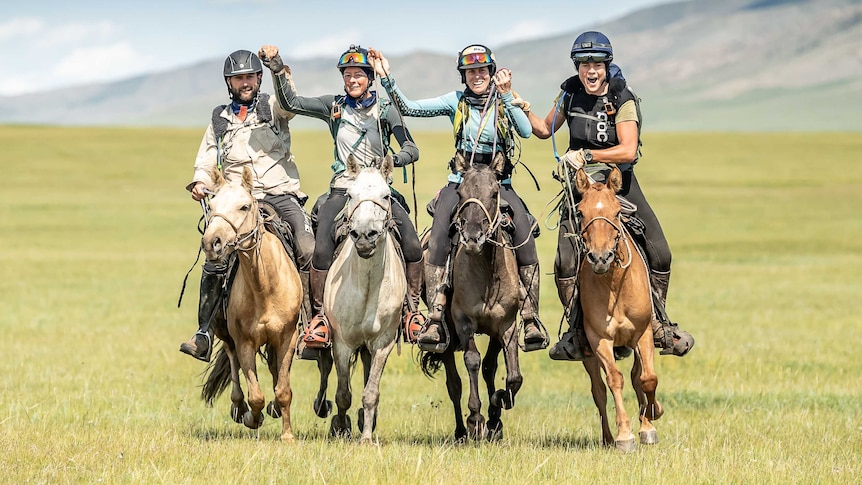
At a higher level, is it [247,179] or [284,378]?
[247,179]

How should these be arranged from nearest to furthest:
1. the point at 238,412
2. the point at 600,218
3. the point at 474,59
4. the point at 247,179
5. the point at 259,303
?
1. the point at 600,218
2. the point at 247,179
3. the point at 259,303
4. the point at 474,59
5. the point at 238,412

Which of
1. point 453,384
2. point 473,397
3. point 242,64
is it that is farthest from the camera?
point 453,384

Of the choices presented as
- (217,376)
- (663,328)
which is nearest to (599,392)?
(663,328)

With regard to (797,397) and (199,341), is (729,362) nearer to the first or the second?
(797,397)

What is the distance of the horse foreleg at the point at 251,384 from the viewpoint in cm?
1062

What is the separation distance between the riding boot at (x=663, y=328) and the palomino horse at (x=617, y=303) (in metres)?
0.29

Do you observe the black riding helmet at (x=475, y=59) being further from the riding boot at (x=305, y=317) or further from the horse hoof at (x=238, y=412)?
the horse hoof at (x=238, y=412)

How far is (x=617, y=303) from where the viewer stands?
391 inches

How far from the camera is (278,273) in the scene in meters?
10.6

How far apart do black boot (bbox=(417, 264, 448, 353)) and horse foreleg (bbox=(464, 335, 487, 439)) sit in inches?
9.5

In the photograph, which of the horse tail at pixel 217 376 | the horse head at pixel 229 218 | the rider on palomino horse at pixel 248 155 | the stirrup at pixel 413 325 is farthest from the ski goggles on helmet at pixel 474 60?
the horse tail at pixel 217 376

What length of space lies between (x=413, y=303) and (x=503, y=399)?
1231 mm

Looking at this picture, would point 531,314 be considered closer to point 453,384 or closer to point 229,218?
point 453,384

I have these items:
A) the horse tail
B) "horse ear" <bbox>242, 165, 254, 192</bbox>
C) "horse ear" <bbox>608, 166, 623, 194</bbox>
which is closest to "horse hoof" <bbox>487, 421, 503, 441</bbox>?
"horse ear" <bbox>608, 166, 623, 194</bbox>
